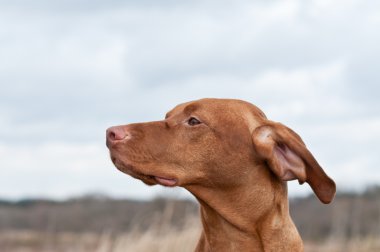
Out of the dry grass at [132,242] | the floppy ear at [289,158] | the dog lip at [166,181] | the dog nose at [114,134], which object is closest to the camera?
the dog nose at [114,134]

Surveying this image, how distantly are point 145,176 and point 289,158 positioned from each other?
96 cm

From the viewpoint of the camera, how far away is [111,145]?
6051 mm

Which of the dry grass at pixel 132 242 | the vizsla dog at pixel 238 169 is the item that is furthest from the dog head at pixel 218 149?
the dry grass at pixel 132 242

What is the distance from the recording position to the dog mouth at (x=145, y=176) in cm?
609

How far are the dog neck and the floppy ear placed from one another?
5.8 inches

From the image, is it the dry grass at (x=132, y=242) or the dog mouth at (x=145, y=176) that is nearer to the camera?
the dog mouth at (x=145, y=176)

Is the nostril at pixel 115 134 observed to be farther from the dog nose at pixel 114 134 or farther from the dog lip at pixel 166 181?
the dog lip at pixel 166 181

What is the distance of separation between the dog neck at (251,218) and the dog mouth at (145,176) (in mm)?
216

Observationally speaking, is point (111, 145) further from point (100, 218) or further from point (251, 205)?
point (100, 218)

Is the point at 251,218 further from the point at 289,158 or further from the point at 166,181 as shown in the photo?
the point at 166,181

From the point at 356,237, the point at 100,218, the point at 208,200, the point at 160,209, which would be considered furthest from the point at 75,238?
the point at 208,200

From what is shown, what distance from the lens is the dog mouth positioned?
6086 mm

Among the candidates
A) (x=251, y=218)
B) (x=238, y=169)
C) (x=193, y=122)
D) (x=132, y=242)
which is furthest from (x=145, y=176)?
(x=132, y=242)

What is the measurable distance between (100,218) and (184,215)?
11.3 m
